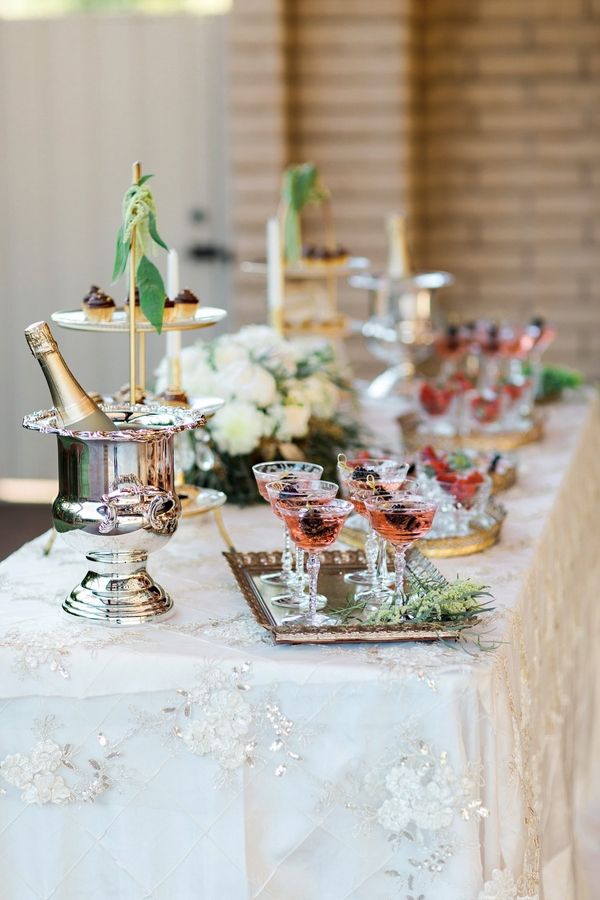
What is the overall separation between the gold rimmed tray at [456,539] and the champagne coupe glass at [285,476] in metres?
0.24

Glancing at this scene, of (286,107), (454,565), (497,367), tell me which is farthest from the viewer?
(286,107)

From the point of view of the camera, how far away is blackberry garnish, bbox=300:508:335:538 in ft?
5.03

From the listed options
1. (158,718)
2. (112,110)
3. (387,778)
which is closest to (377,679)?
(387,778)

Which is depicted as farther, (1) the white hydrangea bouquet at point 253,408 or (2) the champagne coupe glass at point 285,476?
(1) the white hydrangea bouquet at point 253,408

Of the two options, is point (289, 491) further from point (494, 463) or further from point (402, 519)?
point (494, 463)

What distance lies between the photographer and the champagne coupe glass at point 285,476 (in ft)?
5.68

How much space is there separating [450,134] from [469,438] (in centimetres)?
264

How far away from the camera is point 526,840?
1.50m

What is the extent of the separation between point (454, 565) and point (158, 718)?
1.98 feet

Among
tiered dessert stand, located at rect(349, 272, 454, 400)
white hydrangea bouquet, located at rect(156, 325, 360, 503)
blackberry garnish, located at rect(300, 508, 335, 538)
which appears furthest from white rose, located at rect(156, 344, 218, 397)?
tiered dessert stand, located at rect(349, 272, 454, 400)

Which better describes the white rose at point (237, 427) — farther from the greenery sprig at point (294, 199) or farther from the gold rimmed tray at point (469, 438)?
the greenery sprig at point (294, 199)

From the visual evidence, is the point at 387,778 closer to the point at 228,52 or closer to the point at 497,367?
the point at 497,367

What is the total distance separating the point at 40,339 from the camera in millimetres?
1578

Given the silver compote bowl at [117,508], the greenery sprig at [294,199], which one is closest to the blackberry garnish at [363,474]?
the silver compote bowl at [117,508]
